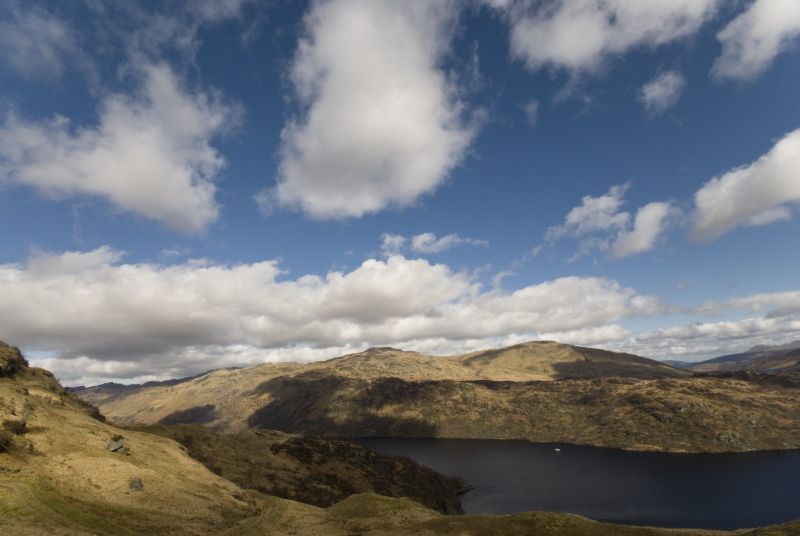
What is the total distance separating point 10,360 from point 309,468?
9333cm

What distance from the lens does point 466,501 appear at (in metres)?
185

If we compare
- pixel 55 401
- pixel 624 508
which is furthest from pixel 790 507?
pixel 55 401

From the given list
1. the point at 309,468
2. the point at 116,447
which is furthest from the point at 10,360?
the point at 309,468

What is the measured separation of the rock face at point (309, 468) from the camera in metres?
131

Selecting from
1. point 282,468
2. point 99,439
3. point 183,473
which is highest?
point 99,439

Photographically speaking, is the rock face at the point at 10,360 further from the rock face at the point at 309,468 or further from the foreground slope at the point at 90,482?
the rock face at the point at 309,468

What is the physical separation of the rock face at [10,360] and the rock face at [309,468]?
3760cm

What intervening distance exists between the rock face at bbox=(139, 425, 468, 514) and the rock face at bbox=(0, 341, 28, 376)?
37.6 m

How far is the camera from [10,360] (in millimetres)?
104188

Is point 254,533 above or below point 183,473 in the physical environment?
below

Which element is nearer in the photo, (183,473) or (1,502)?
(1,502)

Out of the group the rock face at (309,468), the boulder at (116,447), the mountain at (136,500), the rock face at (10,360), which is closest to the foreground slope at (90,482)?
the mountain at (136,500)

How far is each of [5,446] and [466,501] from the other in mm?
167631

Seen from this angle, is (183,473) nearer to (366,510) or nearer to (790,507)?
(366,510)
